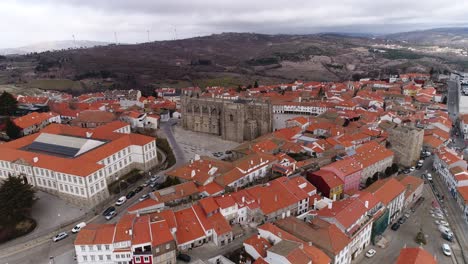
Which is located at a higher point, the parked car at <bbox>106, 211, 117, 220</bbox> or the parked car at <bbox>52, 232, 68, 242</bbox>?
the parked car at <bbox>106, 211, 117, 220</bbox>

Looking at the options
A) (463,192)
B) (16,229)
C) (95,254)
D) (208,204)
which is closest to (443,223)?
(463,192)

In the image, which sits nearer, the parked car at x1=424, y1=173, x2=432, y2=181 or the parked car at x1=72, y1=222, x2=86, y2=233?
the parked car at x1=72, y1=222, x2=86, y2=233

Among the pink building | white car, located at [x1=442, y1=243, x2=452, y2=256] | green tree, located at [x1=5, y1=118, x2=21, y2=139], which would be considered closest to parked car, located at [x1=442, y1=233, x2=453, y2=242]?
white car, located at [x1=442, y1=243, x2=452, y2=256]

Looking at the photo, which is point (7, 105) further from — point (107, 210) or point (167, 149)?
point (107, 210)

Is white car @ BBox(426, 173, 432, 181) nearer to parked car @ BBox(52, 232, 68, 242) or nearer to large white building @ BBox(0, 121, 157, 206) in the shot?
large white building @ BBox(0, 121, 157, 206)

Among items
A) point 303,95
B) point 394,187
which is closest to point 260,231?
point 394,187

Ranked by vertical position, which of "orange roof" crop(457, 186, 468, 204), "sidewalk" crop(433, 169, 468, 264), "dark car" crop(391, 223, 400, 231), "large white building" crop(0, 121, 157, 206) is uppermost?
"large white building" crop(0, 121, 157, 206)
